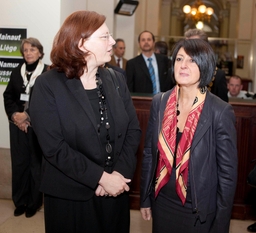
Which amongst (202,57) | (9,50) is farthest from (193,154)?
(9,50)

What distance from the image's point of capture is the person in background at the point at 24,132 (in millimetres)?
4090

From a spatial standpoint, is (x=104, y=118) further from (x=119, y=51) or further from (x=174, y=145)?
(x=119, y=51)

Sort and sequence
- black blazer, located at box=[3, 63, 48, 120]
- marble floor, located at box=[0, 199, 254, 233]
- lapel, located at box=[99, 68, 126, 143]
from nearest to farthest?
1. lapel, located at box=[99, 68, 126, 143]
2. marble floor, located at box=[0, 199, 254, 233]
3. black blazer, located at box=[3, 63, 48, 120]

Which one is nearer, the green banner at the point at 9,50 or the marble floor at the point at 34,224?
the marble floor at the point at 34,224

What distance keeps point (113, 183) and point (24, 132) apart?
2.30 meters

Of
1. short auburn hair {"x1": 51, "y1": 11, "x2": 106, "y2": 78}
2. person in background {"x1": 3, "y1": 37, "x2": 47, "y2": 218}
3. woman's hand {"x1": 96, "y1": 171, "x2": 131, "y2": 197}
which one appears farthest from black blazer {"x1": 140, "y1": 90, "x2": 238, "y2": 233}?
person in background {"x1": 3, "y1": 37, "x2": 47, "y2": 218}

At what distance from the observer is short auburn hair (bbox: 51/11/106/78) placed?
214 cm

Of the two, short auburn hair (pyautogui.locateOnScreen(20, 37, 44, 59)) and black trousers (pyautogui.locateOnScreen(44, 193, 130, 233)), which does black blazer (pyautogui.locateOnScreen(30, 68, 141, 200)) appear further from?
short auburn hair (pyautogui.locateOnScreen(20, 37, 44, 59))

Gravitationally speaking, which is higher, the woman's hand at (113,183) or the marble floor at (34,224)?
the woman's hand at (113,183)

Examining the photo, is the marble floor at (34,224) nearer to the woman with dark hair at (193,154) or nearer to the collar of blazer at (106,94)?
the woman with dark hair at (193,154)

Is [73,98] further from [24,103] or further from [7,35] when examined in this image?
[7,35]

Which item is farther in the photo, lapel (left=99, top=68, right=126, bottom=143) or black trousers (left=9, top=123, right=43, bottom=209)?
black trousers (left=9, top=123, right=43, bottom=209)

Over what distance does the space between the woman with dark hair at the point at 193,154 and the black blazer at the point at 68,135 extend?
0.26m

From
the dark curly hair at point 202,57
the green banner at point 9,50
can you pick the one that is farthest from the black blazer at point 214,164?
the green banner at point 9,50
